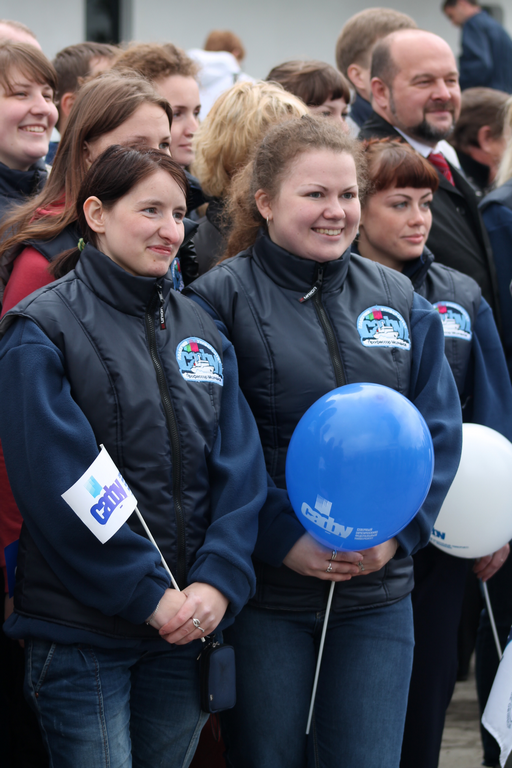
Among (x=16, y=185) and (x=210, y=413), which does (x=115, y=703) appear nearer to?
(x=210, y=413)

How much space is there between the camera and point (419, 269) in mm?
2855

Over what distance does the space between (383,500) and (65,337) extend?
845 millimetres

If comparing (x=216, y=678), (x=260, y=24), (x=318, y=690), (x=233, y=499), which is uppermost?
(x=260, y=24)

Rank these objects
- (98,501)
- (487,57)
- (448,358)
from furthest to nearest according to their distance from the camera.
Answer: (487,57)
(448,358)
(98,501)

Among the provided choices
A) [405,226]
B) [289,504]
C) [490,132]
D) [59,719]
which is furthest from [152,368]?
[490,132]

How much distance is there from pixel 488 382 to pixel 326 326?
2.72 feet

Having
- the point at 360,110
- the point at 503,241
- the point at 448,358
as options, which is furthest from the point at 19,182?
the point at 360,110

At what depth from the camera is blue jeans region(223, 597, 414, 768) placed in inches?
84.5

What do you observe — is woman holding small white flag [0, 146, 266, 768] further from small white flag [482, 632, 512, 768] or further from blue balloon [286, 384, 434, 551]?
small white flag [482, 632, 512, 768]

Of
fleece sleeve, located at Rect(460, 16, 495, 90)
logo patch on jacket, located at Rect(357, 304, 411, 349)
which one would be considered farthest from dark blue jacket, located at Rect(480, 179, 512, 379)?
fleece sleeve, located at Rect(460, 16, 495, 90)

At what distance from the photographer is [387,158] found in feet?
9.45

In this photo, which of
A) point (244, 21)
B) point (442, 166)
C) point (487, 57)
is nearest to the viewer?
point (442, 166)

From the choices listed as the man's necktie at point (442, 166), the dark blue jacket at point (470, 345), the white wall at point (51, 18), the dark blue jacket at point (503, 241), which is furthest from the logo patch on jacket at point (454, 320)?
the white wall at point (51, 18)

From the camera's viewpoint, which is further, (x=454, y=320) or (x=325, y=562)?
(x=454, y=320)
